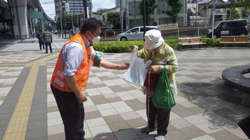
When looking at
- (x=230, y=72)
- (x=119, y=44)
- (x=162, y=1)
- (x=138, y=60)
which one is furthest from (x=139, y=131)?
(x=162, y=1)

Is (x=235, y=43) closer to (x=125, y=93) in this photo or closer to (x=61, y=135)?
(x=125, y=93)

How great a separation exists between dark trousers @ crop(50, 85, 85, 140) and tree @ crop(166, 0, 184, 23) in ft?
121

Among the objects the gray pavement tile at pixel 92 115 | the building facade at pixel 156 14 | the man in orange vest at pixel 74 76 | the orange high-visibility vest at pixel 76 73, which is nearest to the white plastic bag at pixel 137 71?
the man in orange vest at pixel 74 76

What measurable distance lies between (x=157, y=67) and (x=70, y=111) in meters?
1.19

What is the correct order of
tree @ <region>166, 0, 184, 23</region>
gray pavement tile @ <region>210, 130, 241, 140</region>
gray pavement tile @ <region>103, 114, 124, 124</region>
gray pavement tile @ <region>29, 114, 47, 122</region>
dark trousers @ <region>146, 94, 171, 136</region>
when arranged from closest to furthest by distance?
dark trousers @ <region>146, 94, 171, 136</region> → gray pavement tile @ <region>210, 130, 241, 140</region> → gray pavement tile @ <region>103, 114, 124, 124</region> → gray pavement tile @ <region>29, 114, 47, 122</region> → tree @ <region>166, 0, 184, 23</region>

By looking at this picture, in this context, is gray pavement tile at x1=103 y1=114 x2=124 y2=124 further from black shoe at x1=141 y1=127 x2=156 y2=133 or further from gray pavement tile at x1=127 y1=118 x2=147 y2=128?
black shoe at x1=141 y1=127 x2=156 y2=133

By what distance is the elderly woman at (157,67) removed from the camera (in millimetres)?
2621

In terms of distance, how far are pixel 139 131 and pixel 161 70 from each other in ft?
3.90

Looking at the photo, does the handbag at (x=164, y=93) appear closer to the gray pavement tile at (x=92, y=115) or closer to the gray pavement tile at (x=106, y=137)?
the gray pavement tile at (x=106, y=137)

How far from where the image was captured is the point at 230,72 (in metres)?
5.20

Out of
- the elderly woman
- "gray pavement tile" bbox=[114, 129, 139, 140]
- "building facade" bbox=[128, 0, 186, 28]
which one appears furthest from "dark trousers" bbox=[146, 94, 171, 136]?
"building facade" bbox=[128, 0, 186, 28]

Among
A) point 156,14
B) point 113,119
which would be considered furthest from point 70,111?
point 156,14

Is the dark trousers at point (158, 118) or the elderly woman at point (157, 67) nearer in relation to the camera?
the elderly woman at point (157, 67)

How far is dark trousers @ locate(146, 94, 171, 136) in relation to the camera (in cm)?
287
